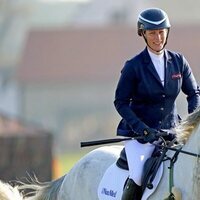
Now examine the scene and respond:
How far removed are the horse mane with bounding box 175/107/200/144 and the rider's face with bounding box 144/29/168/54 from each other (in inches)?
Answer: 26.4

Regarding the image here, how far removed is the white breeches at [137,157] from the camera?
320 inches

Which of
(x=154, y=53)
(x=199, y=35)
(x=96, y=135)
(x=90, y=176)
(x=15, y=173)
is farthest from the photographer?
(x=199, y=35)

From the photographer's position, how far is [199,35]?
6247cm

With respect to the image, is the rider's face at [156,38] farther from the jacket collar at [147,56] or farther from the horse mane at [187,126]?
the horse mane at [187,126]

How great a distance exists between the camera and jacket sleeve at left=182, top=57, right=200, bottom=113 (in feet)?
27.4

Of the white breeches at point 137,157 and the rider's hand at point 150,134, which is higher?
the rider's hand at point 150,134

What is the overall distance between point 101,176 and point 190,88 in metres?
1.34

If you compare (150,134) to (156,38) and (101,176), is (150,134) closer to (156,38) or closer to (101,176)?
(156,38)

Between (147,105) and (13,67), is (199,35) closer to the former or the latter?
(13,67)

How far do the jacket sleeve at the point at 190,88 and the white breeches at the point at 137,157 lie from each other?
0.55 metres

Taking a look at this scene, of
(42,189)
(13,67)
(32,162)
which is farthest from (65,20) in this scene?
(42,189)

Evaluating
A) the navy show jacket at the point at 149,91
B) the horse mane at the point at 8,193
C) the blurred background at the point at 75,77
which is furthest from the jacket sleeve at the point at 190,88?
the blurred background at the point at 75,77

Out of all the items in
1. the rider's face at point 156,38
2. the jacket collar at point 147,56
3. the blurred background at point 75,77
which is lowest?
the blurred background at point 75,77

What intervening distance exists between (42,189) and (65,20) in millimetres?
73880
